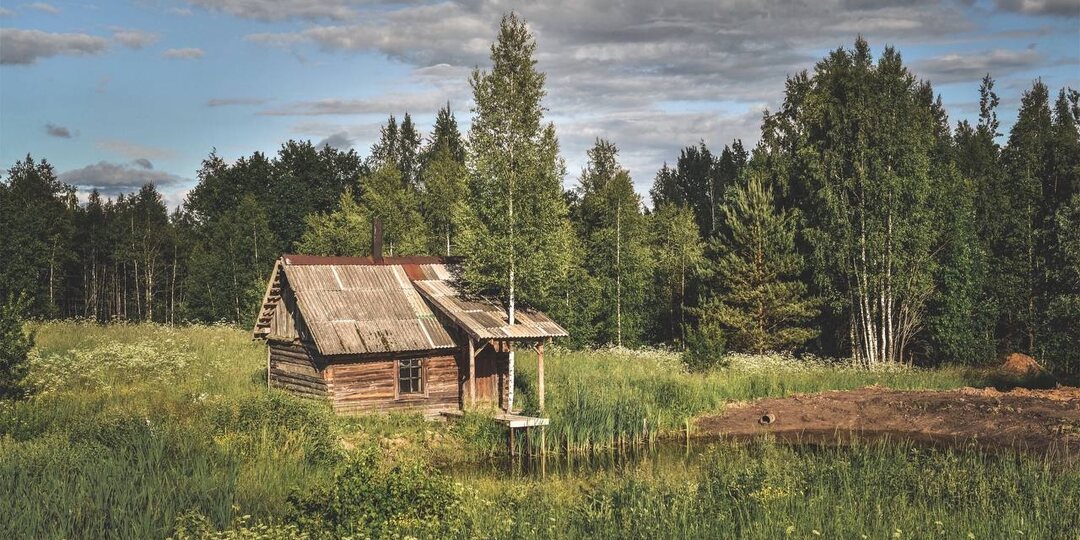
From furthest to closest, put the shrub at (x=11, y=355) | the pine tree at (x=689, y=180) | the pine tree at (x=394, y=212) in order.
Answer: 1. the pine tree at (x=689, y=180)
2. the pine tree at (x=394, y=212)
3. the shrub at (x=11, y=355)

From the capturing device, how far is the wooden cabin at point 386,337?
23.8 meters

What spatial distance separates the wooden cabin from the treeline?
1744 millimetres

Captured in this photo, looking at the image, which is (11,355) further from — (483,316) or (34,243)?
(34,243)

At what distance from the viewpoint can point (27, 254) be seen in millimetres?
52406

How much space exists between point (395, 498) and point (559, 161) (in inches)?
635

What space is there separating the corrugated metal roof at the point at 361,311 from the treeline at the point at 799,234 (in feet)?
7.54

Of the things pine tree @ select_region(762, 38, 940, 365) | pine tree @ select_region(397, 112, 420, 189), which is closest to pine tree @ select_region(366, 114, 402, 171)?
pine tree @ select_region(397, 112, 420, 189)

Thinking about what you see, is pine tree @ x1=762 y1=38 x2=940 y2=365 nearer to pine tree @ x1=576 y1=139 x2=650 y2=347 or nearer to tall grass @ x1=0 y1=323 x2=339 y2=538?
pine tree @ x1=576 y1=139 x2=650 y2=347

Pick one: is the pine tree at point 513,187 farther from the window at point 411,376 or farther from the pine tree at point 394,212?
the pine tree at point 394,212

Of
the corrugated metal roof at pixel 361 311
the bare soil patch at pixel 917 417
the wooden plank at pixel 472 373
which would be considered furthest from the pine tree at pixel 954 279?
the corrugated metal roof at pixel 361 311

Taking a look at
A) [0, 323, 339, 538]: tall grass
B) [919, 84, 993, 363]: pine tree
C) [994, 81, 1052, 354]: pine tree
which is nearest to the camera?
[0, 323, 339, 538]: tall grass

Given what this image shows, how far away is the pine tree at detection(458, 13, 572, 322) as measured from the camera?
25.5 m

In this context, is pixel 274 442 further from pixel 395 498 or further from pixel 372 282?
pixel 372 282

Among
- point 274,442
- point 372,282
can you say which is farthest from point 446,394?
point 274,442
